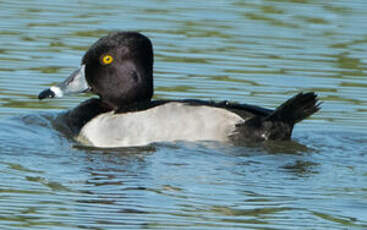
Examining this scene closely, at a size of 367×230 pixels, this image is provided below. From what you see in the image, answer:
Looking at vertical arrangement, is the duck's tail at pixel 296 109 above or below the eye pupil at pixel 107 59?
below

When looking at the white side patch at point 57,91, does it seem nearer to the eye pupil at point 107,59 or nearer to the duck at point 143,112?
the duck at point 143,112

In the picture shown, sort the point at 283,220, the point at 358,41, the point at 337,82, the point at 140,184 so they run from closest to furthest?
the point at 283,220
the point at 140,184
the point at 337,82
the point at 358,41

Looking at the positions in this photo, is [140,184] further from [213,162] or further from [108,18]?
[108,18]

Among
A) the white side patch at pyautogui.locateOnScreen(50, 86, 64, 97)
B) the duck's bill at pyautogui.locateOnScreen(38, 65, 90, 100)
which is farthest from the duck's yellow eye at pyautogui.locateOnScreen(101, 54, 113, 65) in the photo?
the white side patch at pyautogui.locateOnScreen(50, 86, 64, 97)

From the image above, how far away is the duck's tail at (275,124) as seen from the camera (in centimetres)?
989

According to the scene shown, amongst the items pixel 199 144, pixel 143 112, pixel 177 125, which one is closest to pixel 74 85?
pixel 143 112

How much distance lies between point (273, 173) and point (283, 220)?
4.91 ft

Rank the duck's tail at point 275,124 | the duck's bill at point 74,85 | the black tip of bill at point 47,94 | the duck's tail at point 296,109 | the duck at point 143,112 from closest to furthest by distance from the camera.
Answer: the duck's tail at point 296,109 < the duck's tail at point 275,124 < the duck at point 143,112 < the black tip of bill at point 47,94 < the duck's bill at point 74,85

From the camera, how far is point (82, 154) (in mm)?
9695

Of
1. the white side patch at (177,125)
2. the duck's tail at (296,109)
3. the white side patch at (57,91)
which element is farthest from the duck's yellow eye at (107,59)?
the duck's tail at (296,109)

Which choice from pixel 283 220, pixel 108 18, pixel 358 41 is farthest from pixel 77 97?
pixel 283 220

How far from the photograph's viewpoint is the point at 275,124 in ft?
32.9

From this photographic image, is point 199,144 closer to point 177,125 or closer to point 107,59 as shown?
point 177,125

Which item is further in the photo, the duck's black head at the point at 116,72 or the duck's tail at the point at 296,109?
the duck's black head at the point at 116,72
